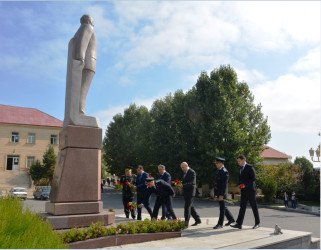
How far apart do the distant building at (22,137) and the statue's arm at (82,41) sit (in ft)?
118

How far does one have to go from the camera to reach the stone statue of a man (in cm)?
730

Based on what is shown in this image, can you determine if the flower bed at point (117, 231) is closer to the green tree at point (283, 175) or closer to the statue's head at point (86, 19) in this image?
the statue's head at point (86, 19)

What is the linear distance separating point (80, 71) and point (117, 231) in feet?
12.7

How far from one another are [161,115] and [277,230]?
26.5 metres

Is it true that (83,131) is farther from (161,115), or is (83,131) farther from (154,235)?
(161,115)

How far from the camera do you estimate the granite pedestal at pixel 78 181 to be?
21.4ft

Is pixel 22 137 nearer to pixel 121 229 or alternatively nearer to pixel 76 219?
pixel 76 219

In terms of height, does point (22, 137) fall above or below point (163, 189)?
above

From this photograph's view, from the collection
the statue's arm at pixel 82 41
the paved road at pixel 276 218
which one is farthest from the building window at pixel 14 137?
the statue's arm at pixel 82 41

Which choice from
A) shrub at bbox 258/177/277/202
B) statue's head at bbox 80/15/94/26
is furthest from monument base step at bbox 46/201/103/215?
shrub at bbox 258/177/277/202

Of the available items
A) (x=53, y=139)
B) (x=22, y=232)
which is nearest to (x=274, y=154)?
(x=53, y=139)

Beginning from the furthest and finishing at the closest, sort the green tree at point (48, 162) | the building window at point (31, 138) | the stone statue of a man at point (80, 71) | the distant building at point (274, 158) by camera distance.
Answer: the distant building at point (274, 158) < the building window at point (31, 138) < the green tree at point (48, 162) < the stone statue of a man at point (80, 71)

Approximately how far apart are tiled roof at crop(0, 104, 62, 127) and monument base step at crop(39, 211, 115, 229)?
37469 millimetres

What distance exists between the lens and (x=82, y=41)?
7500 millimetres
